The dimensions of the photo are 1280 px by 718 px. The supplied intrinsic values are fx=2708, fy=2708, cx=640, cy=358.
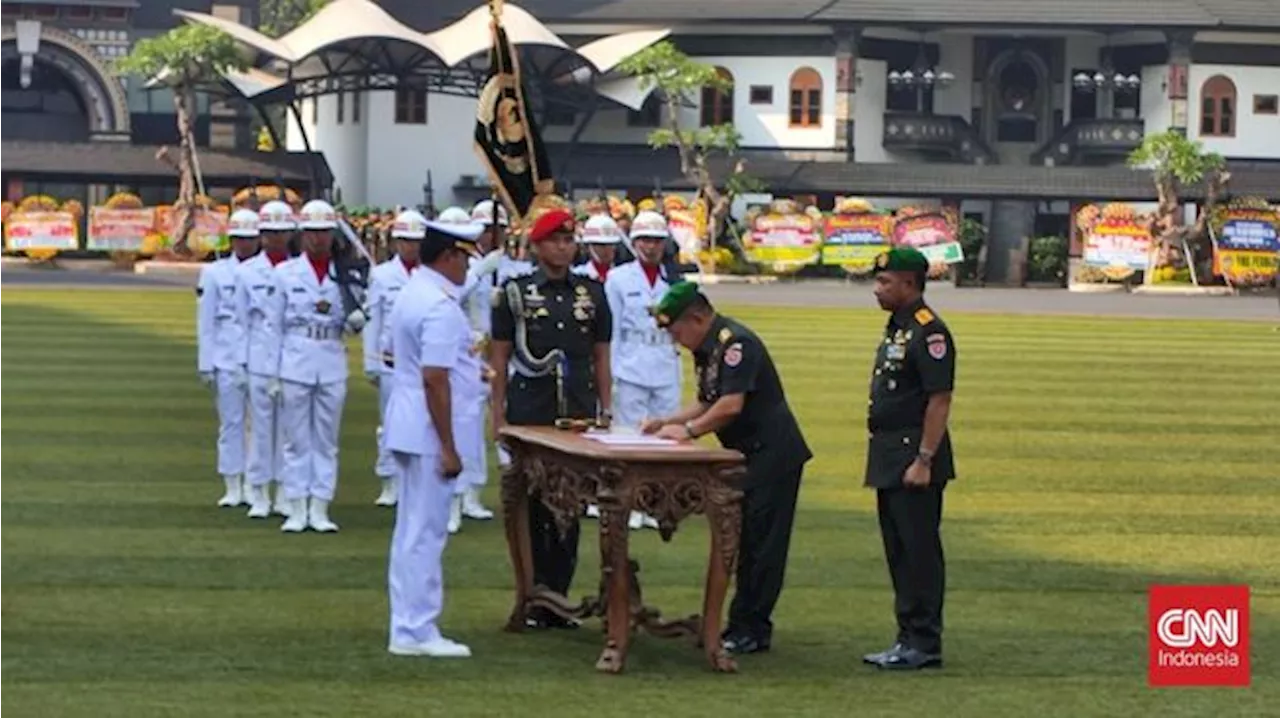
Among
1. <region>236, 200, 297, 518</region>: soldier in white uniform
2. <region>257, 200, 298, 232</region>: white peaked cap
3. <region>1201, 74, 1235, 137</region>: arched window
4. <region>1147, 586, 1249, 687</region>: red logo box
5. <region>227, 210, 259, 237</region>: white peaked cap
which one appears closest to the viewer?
<region>1147, 586, 1249, 687</region>: red logo box

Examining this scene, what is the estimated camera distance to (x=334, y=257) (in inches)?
712

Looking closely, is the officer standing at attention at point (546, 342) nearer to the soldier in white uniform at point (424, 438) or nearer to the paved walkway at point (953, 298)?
the soldier in white uniform at point (424, 438)

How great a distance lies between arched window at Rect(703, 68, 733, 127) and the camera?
85.2 m

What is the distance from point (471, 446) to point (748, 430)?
229cm

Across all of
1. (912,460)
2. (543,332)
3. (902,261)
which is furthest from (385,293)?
(912,460)

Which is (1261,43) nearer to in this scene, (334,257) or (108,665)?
(334,257)

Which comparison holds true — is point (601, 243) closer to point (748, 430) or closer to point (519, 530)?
point (519, 530)

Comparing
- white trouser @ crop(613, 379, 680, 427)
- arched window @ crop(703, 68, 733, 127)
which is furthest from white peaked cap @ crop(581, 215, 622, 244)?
arched window @ crop(703, 68, 733, 127)

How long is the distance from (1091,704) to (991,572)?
4219 mm

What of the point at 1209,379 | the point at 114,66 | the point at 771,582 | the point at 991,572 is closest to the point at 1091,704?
the point at 771,582

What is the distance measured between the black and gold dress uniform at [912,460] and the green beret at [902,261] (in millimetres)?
177

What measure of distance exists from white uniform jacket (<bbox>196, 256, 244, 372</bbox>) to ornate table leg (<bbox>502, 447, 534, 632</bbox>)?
5803mm

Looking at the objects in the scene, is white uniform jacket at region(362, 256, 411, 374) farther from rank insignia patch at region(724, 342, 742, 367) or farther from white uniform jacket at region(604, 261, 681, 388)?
rank insignia patch at region(724, 342, 742, 367)

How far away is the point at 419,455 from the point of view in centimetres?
1248
